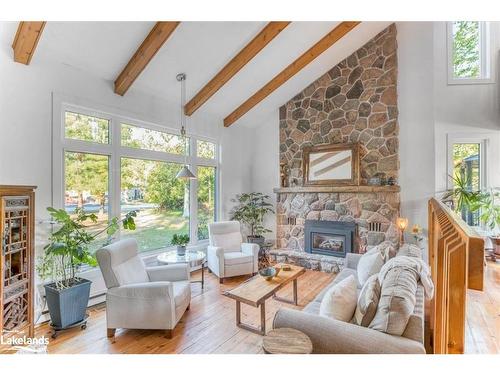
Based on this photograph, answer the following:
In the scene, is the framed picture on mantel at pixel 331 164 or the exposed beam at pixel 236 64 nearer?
the exposed beam at pixel 236 64

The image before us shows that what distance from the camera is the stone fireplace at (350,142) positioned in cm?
475

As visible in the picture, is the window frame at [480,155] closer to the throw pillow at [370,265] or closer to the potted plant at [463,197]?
the potted plant at [463,197]

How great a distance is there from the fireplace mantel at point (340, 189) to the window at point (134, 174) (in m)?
1.56

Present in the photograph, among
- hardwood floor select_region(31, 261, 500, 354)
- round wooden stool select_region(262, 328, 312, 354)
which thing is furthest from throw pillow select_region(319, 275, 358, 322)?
hardwood floor select_region(31, 261, 500, 354)

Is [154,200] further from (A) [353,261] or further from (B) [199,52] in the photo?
(A) [353,261]

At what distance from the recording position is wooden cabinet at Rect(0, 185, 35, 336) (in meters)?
2.21

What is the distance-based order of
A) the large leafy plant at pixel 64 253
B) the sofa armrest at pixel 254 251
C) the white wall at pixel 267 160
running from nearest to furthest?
the large leafy plant at pixel 64 253, the sofa armrest at pixel 254 251, the white wall at pixel 267 160

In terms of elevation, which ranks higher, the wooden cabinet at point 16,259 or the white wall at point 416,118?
the white wall at point 416,118

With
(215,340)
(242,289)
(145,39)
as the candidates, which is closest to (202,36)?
(145,39)

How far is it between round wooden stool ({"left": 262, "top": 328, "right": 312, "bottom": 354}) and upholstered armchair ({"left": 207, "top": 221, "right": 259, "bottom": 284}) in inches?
98.9

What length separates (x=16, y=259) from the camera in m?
2.47

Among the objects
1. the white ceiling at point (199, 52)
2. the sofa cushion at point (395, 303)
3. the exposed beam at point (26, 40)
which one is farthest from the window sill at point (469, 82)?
the exposed beam at point (26, 40)

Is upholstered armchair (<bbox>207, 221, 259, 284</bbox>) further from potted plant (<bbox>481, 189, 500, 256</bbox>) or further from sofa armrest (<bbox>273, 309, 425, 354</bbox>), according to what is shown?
potted plant (<bbox>481, 189, 500, 256</bbox>)
